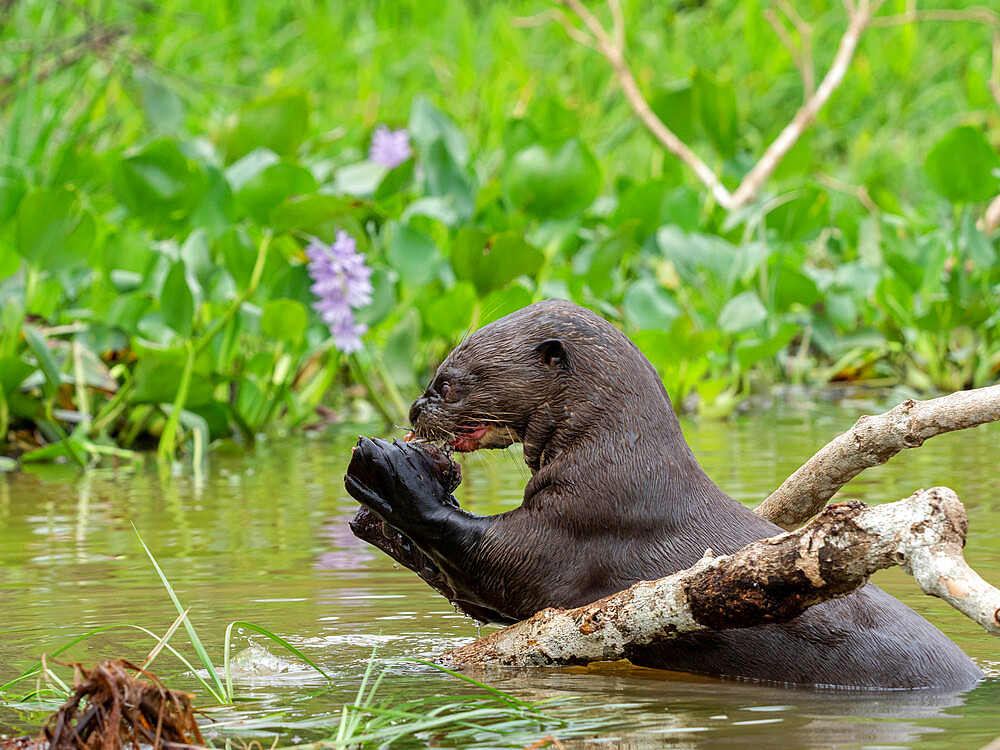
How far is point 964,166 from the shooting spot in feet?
25.2

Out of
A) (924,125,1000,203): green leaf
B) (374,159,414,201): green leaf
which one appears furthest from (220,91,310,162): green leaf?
(924,125,1000,203): green leaf

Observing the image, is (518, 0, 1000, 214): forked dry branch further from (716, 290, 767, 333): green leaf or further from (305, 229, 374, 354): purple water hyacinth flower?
(305, 229, 374, 354): purple water hyacinth flower

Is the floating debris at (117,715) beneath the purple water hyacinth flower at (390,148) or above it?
beneath

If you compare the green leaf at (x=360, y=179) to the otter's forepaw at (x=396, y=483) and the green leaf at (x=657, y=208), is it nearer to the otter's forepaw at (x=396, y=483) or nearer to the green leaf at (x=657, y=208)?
the green leaf at (x=657, y=208)

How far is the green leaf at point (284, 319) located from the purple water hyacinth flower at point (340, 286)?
0.12 metres

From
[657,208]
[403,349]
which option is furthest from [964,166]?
[403,349]

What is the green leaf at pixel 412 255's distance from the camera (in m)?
7.10

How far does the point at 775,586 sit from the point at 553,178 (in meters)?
5.34

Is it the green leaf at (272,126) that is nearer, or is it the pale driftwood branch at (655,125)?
the green leaf at (272,126)

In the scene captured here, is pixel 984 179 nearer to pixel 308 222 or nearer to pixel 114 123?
pixel 308 222

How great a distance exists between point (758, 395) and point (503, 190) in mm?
2146

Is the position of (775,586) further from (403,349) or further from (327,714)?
(403,349)

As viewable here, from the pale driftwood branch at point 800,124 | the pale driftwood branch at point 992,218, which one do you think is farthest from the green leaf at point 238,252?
the pale driftwood branch at point 992,218

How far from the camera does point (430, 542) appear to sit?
301 centimetres
